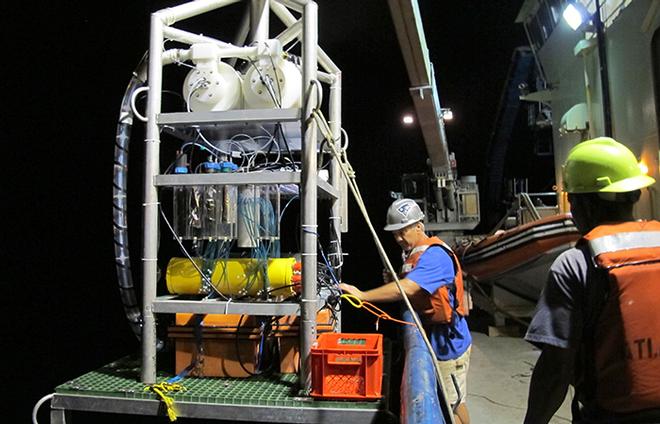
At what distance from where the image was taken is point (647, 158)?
4625 mm

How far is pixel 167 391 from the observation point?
2080 millimetres

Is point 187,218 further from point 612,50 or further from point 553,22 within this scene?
point 553,22

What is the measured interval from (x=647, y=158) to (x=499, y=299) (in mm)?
3211

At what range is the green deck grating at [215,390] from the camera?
1.94 metres

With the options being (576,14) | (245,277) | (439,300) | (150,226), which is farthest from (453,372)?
(576,14)

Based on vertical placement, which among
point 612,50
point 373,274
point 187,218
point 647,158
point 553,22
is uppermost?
point 553,22

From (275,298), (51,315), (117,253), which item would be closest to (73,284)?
(51,315)

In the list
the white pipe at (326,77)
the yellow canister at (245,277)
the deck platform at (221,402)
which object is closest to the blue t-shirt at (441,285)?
the deck platform at (221,402)

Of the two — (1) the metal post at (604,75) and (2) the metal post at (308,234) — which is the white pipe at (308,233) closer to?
(2) the metal post at (308,234)

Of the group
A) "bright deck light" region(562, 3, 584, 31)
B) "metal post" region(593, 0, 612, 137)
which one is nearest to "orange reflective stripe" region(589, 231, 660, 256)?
"metal post" region(593, 0, 612, 137)

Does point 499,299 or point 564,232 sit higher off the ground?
point 564,232

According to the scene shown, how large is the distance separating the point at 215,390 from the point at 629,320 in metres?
1.73

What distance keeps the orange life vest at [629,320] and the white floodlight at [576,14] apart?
591cm

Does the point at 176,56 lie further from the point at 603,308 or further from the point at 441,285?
the point at 603,308
